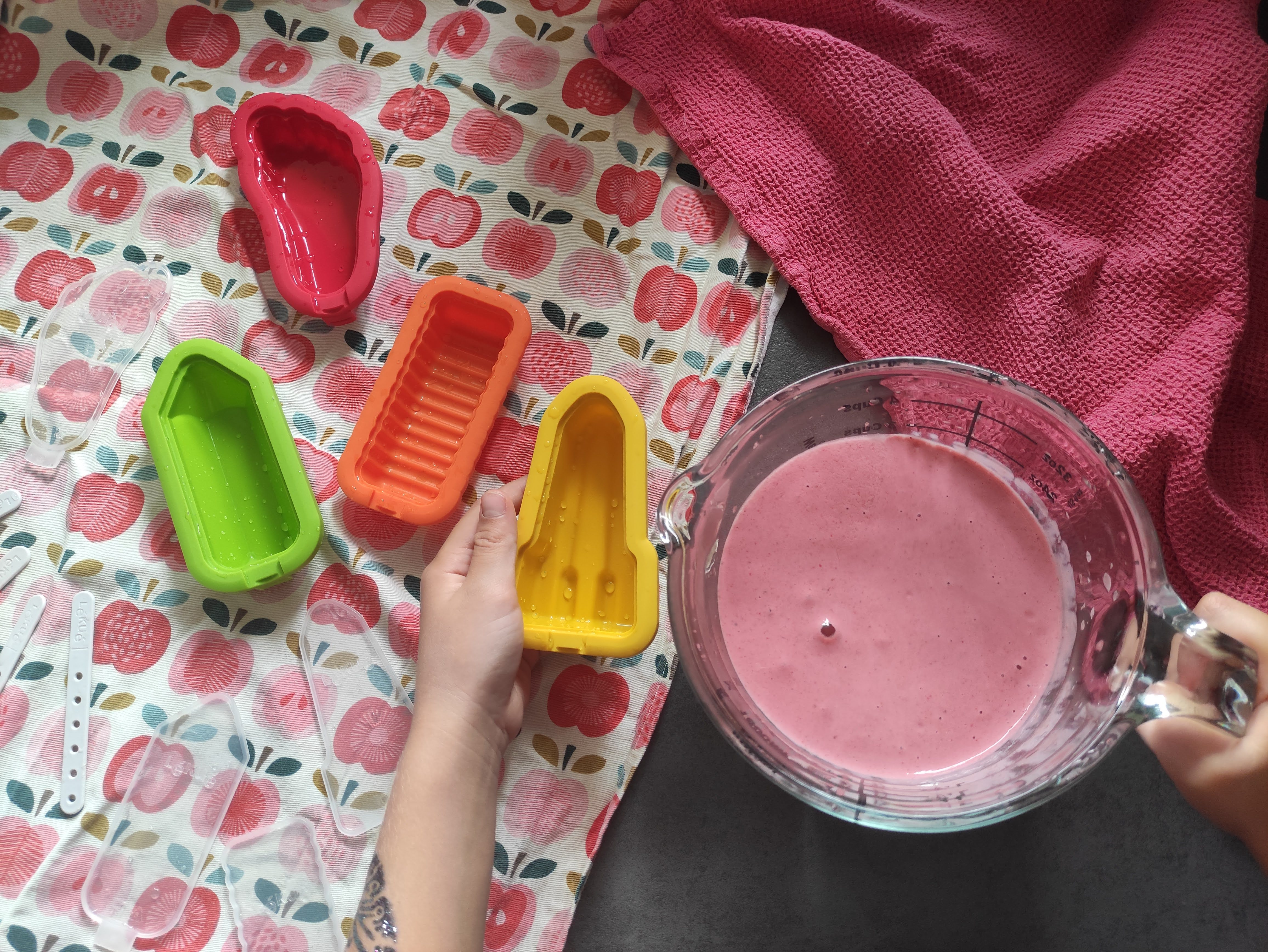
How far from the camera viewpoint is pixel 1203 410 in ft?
2.63

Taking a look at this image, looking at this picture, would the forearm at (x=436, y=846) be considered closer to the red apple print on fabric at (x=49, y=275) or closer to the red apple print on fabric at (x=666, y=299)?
the red apple print on fabric at (x=666, y=299)

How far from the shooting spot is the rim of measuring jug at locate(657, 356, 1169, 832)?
25.7 inches

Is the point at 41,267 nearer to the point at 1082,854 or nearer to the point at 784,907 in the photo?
the point at 784,907

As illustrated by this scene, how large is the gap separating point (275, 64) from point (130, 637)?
1.94 ft

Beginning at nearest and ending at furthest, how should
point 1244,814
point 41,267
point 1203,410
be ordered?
point 1244,814
point 1203,410
point 41,267

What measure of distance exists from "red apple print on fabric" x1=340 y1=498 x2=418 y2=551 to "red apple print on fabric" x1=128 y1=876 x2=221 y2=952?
35cm

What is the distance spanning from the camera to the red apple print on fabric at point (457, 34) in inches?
36.8

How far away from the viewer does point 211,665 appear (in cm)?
86

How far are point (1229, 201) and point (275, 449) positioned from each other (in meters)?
0.90

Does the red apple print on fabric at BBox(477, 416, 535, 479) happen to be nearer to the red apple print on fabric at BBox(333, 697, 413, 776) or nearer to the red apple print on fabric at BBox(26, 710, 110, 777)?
the red apple print on fabric at BBox(333, 697, 413, 776)

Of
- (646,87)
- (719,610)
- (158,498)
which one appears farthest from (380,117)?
(719,610)

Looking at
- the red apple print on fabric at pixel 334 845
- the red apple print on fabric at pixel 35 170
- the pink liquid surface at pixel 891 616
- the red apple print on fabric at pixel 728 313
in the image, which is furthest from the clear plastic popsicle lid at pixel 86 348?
the pink liquid surface at pixel 891 616

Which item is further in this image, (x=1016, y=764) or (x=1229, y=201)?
(x=1229, y=201)

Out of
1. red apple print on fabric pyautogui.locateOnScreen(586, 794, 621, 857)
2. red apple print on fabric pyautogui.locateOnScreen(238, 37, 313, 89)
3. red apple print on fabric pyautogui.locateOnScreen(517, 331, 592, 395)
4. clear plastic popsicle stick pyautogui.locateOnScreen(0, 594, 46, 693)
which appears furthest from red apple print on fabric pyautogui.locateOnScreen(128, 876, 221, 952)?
red apple print on fabric pyautogui.locateOnScreen(238, 37, 313, 89)
